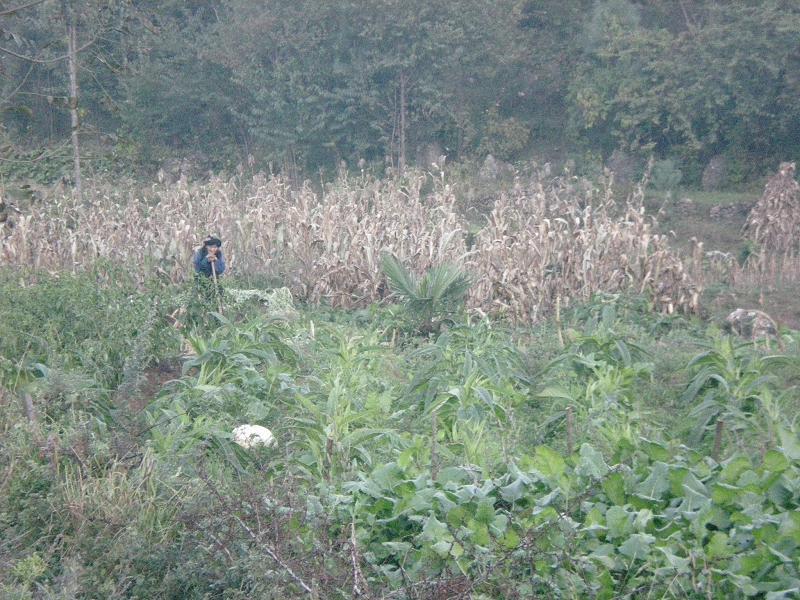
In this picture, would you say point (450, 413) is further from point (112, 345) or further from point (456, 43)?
point (456, 43)

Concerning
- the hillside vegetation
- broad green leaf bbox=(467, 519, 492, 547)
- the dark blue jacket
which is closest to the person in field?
the dark blue jacket

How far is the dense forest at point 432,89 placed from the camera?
71.0ft

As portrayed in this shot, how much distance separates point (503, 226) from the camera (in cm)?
1187

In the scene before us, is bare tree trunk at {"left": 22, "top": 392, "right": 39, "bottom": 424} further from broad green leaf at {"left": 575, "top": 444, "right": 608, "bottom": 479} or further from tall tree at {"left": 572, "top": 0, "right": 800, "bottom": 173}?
tall tree at {"left": 572, "top": 0, "right": 800, "bottom": 173}

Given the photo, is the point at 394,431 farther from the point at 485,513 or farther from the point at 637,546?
the point at 637,546

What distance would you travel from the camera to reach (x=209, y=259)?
8891 millimetres

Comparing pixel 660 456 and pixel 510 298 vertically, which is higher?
pixel 660 456

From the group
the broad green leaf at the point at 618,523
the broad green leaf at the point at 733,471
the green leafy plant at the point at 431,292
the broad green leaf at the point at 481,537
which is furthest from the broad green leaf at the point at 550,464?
the green leafy plant at the point at 431,292

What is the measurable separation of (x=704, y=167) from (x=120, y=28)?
1916 cm

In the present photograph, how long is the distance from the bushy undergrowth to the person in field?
0.89 metres

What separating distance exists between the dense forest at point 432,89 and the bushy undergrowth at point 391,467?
14.6m

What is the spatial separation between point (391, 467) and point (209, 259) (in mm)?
4820

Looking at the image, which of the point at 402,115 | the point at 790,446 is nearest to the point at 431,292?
the point at 790,446

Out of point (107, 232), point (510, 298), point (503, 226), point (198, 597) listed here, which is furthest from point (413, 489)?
point (107, 232)
